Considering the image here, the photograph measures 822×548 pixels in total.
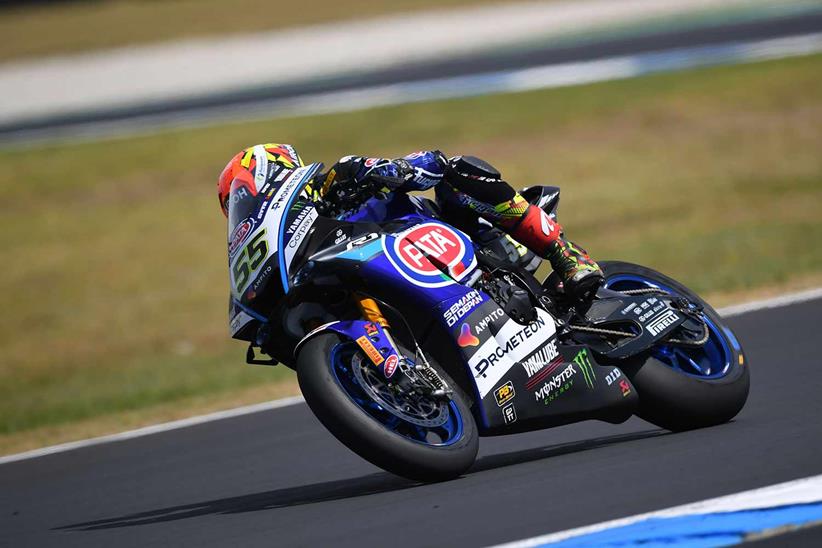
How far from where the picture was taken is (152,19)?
31.6 metres

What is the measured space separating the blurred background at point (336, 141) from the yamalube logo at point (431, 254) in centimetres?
385

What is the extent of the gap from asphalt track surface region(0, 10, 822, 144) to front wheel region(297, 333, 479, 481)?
53.8ft

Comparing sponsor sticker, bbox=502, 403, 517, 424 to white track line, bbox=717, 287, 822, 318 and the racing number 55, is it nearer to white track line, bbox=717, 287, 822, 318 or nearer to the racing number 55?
the racing number 55

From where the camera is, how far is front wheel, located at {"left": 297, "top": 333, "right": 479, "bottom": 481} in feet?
15.2

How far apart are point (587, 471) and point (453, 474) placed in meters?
0.54

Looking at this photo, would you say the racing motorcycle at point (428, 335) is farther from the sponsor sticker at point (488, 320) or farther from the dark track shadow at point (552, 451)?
the dark track shadow at point (552, 451)

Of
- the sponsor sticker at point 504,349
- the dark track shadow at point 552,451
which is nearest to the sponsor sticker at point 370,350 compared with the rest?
the sponsor sticker at point 504,349

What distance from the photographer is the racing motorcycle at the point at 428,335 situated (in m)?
4.86

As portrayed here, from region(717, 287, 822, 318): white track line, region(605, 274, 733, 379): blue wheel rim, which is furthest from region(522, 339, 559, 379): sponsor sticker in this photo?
region(717, 287, 822, 318): white track line

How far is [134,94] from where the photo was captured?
23.1 meters

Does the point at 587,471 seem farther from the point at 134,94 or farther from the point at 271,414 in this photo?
the point at 134,94

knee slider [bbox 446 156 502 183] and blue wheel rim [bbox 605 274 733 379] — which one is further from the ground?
knee slider [bbox 446 156 502 183]

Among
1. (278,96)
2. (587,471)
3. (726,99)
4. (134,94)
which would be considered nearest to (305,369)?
(587,471)

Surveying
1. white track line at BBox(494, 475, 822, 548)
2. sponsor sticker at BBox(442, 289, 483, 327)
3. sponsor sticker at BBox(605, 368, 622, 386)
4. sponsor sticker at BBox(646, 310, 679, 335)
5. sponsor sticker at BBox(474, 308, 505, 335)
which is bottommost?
white track line at BBox(494, 475, 822, 548)
